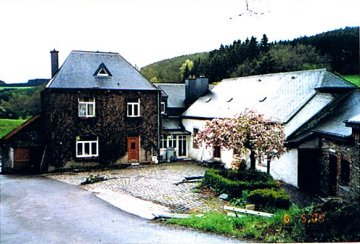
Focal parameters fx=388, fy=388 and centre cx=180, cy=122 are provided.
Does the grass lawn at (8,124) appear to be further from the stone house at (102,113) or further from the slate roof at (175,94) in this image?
the slate roof at (175,94)

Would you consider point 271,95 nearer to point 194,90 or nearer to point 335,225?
point 194,90

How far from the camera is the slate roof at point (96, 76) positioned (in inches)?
391

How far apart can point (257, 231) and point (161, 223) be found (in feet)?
4.18

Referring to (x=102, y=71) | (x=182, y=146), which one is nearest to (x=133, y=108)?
(x=102, y=71)

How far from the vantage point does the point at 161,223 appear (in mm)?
5094

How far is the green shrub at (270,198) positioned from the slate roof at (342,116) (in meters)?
1.31

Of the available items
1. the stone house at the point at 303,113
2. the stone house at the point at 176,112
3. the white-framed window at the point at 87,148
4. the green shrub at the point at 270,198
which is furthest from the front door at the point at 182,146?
the green shrub at the point at 270,198

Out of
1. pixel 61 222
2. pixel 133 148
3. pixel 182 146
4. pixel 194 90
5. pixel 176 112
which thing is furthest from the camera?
pixel 176 112

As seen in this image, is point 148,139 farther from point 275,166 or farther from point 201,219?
point 201,219

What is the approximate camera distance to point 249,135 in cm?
734

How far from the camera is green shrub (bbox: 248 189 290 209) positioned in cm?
598

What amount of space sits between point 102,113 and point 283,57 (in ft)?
18.7

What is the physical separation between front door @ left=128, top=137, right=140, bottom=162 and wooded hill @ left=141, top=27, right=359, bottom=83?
11.1ft

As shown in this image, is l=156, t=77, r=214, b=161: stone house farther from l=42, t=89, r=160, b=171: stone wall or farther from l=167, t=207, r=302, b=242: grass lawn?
l=167, t=207, r=302, b=242: grass lawn
